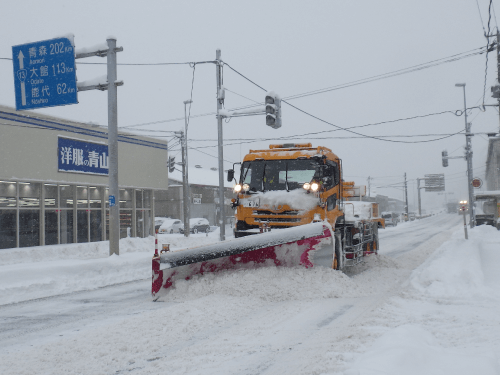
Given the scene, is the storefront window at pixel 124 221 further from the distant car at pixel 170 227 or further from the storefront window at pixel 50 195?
the distant car at pixel 170 227

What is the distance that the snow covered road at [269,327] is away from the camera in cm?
459

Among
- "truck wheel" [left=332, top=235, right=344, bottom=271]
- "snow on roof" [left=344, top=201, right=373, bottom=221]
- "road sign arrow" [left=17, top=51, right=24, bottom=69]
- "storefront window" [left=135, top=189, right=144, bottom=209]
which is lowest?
"truck wheel" [left=332, top=235, right=344, bottom=271]

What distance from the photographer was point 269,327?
6180 millimetres

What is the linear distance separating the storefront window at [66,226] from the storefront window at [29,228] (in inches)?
51.6

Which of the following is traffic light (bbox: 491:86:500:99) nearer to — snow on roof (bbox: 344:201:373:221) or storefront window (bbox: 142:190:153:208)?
snow on roof (bbox: 344:201:373:221)

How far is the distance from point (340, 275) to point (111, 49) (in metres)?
10.3

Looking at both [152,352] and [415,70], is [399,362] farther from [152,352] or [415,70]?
[415,70]

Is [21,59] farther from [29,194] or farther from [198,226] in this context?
[198,226]

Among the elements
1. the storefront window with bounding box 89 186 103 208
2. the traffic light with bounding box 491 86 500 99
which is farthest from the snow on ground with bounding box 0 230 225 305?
the traffic light with bounding box 491 86 500 99

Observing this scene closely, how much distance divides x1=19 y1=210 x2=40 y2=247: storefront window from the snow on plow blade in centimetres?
1322

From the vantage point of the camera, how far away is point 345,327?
6.03 meters

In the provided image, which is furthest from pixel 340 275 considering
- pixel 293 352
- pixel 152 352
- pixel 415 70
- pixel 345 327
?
pixel 415 70

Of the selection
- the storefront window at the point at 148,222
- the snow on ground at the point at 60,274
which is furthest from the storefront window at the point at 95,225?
the snow on ground at the point at 60,274

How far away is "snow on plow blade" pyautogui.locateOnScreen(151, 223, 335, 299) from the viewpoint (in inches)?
331
